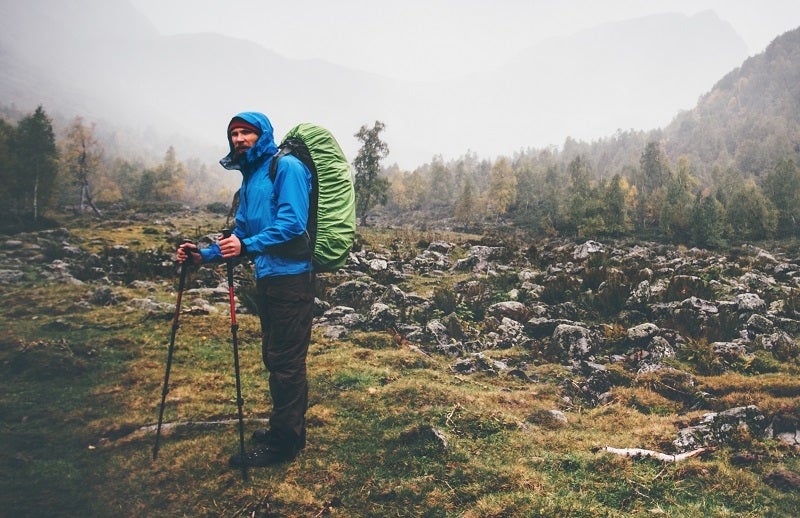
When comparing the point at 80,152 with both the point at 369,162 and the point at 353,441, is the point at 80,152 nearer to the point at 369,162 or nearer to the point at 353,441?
the point at 369,162

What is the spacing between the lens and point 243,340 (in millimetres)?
8602

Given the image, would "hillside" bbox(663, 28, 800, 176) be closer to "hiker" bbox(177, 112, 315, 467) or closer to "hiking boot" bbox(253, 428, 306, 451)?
"hiker" bbox(177, 112, 315, 467)

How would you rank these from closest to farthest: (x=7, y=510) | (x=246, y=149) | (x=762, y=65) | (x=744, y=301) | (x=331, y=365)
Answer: (x=7, y=510)
(x=246, y=149)
(x=331, y=365)
(x=744, y=301)
(x=762, y=65)

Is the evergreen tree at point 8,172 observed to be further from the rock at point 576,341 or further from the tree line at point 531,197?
the rock at point 576,341

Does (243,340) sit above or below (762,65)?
below

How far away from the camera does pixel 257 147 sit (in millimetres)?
3934

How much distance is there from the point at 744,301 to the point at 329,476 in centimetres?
1346

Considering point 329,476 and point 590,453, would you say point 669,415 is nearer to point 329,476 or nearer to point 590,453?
point 590,453

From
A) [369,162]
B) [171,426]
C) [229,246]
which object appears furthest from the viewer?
[369,162]

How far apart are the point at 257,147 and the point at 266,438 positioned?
3.23 m

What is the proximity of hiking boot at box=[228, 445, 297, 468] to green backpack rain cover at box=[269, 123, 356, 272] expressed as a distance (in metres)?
2.02

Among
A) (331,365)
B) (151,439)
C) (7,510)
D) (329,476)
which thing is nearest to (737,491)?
(329,476)

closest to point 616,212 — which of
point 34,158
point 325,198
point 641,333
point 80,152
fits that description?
point 641,333

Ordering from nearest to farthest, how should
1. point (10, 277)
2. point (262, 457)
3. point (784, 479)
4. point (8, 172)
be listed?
point (262, 457)
point (784, 479)
point (10, 277)
point (8, 172)
